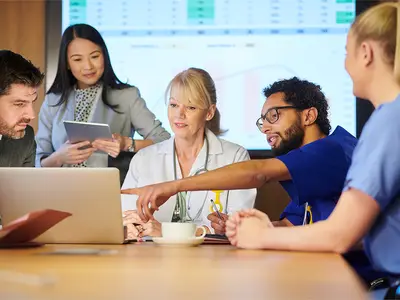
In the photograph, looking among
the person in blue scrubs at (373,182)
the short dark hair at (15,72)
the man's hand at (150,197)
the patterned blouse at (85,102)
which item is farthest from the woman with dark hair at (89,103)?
the person in blue scrubs at (373,182)

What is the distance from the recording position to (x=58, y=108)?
3977 millimetres

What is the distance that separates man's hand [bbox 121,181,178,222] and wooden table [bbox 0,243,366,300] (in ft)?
1.45

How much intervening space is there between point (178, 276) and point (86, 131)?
103 inches

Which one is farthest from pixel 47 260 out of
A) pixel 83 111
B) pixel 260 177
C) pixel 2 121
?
pixel 83 111

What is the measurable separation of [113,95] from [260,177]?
6.09 ft

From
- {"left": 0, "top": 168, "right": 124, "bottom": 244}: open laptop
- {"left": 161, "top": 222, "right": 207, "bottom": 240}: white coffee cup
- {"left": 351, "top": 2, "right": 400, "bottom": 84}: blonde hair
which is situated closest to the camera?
{"left": 351, "top": 2, "right": 400, "bottom": 84}: blonde hair

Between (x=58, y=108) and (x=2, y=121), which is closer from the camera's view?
(x=2, y=121)

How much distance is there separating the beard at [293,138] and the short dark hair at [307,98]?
2.9 inches

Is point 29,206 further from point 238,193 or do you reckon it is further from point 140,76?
point 140,76

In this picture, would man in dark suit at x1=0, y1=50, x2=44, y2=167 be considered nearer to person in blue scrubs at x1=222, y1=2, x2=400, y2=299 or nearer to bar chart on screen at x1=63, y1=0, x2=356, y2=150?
bar chart on screen at x1=63, y1=0, x2=356, y2=150

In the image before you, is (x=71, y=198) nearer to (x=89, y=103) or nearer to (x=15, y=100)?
→ (x=15, y=100)

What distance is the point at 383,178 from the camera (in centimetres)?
152

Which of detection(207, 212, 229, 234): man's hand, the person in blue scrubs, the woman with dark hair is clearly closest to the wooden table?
the person in blue scrubs

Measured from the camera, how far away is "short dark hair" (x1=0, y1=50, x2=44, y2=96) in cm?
298
